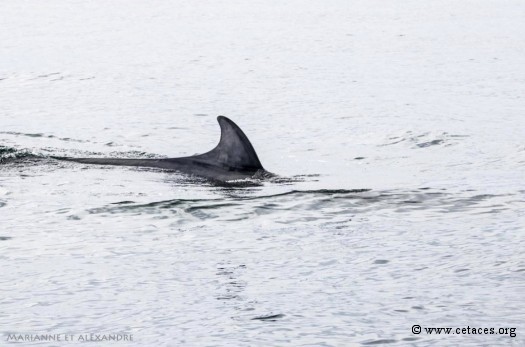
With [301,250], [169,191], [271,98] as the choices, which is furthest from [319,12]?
[301,250]

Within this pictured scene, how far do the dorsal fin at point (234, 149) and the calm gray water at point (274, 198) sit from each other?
55cm

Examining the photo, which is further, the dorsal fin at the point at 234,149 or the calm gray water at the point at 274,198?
the dorsal fin at the point at 234,149

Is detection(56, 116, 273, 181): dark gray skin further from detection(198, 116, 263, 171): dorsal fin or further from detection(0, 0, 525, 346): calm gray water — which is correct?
detection(0, 0, 525, 346): calm gray water

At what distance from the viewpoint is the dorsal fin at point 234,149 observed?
1257 cm

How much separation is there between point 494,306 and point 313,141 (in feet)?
30.6

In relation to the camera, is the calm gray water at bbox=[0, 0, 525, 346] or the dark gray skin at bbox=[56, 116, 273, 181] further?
the dark gray skin at bbox=[56, 116, 273, 181]

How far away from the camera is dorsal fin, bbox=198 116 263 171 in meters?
12.6

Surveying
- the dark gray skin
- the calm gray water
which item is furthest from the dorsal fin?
the calm gray water

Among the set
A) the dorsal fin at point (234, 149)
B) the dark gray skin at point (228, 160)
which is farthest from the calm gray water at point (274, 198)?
the dorsal fin at point (234, 149)

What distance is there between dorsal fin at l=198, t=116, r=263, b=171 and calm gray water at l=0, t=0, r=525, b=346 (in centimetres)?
55

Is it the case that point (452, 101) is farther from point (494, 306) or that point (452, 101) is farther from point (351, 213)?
point (494, 306)

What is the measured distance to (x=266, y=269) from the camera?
846 cm

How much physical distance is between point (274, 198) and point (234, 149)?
5.28 ft

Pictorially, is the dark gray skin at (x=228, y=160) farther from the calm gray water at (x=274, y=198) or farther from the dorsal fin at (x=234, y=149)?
the calm gray water at (x=274, y=198)
